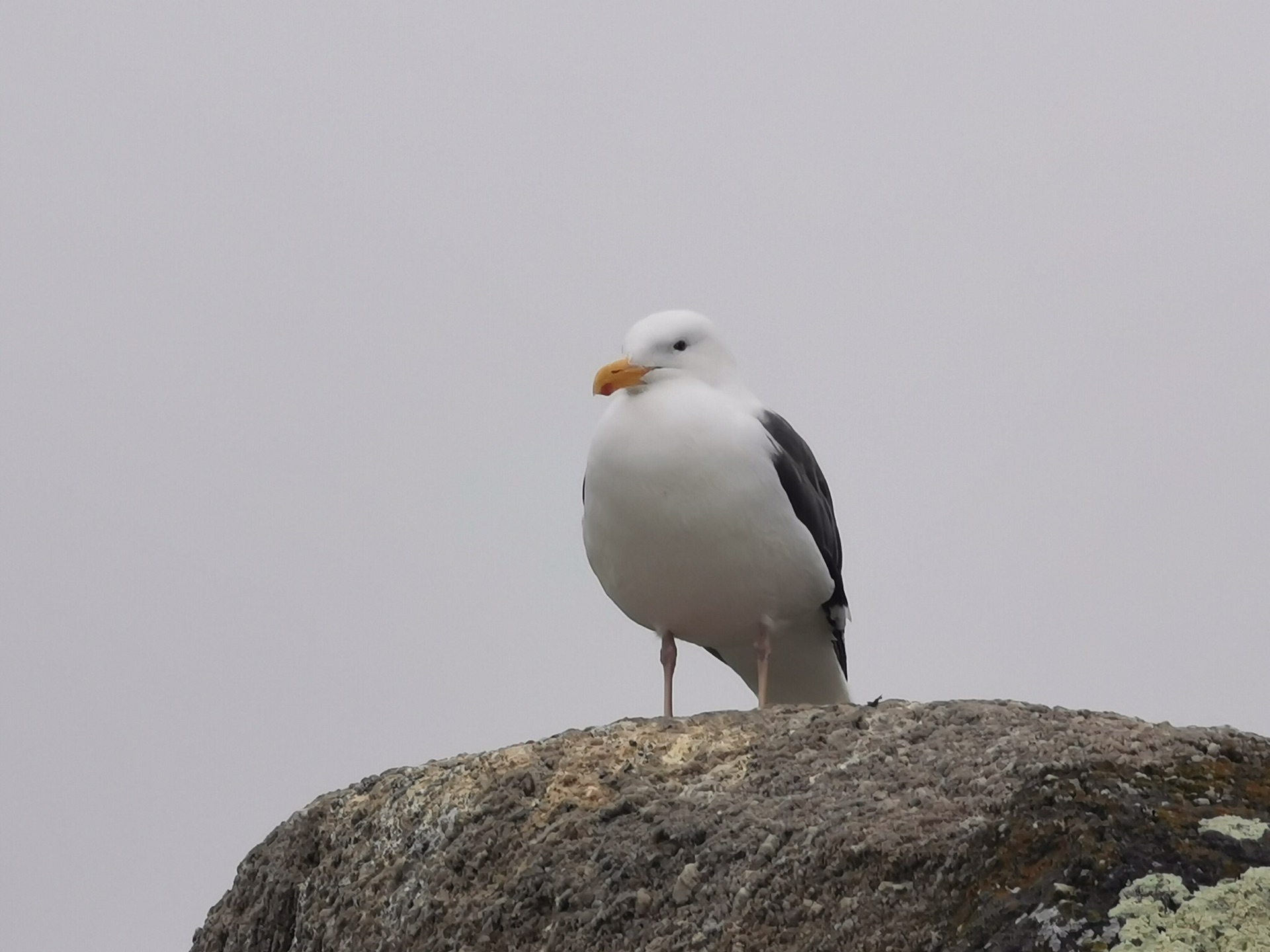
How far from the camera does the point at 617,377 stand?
678 centimetres

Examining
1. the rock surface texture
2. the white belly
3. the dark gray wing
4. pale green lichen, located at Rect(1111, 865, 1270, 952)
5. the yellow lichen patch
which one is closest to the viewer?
pale green lichen, located at Rect(1111, 865, 1270, 952)

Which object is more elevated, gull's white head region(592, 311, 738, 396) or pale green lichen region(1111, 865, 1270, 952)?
gull's white head region(592, 311, 738, 396)

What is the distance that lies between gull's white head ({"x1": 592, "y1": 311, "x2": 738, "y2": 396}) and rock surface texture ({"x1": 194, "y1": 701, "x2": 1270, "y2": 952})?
83.5 inches

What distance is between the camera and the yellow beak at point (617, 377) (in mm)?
6754

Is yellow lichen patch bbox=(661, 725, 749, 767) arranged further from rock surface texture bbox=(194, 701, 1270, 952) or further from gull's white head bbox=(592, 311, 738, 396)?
gull's white head bbox=(592, 311, 738, 396)

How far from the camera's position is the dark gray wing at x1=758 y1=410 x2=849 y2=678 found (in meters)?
6.67

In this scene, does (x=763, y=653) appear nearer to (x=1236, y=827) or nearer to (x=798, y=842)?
(x=798, y=842)

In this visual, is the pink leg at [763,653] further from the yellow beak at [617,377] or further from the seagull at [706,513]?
the yellow beak at [617,377]

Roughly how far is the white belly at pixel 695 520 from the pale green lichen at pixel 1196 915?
3.38 m

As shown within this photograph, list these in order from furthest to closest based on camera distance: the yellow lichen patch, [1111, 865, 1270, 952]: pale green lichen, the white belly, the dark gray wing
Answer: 1. the dark gray wing
2. the white belly
3. the yellow lichen patch
4. [1111, 865, 1270, 952]: pale green lichen

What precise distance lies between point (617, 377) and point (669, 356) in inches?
10.5

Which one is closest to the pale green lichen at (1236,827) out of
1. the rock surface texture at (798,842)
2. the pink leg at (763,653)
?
the rock surface texture at (798,842)

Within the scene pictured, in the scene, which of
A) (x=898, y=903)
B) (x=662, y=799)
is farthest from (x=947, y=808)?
(x=662, y=799)

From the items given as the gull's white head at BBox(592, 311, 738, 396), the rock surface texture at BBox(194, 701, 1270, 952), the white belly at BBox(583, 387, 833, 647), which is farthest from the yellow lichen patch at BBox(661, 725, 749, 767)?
the gull's white head at BBox(592, 311, 738, 396)
